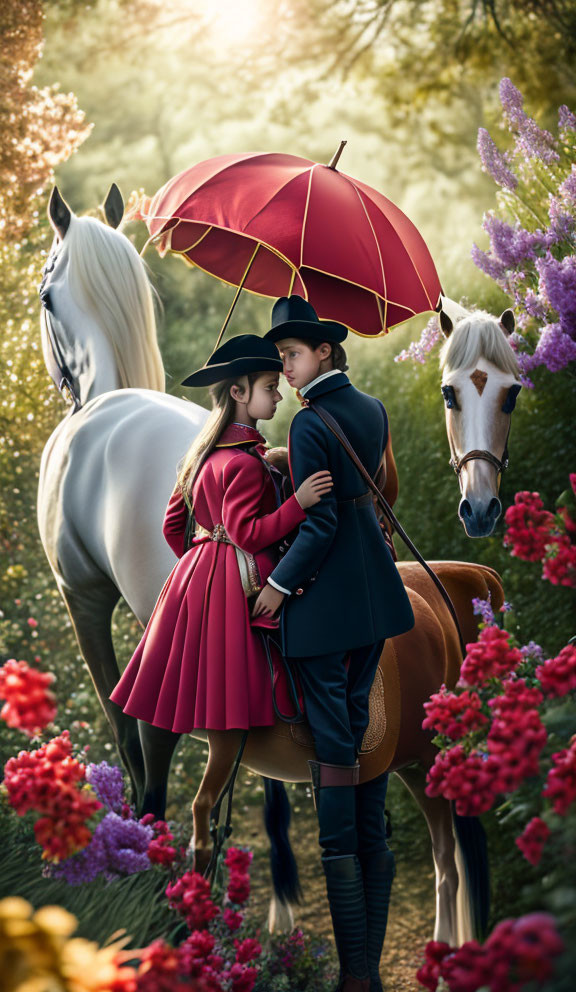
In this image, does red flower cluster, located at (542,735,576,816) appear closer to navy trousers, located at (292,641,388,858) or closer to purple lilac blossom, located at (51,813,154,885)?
navy trousers, located at (292,641,388,858)

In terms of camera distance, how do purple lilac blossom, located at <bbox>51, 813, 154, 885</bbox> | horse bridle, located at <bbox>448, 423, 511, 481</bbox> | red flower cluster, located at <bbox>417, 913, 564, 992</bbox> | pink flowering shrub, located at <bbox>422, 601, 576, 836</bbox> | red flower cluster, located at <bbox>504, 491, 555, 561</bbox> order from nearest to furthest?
1. red flower cluster, located at <bbox>417, 913, 564, 992</bbox>
2. pink flowering shrub, located at <bbox>422, 601, 576, 836</bbox>
3. red flower cluster, located at <bbox>504, 491, 555, 561</bbox>
4. horse bridle, located at <bbox>448, 423, 511, 481</bbox>
5. purple lilac blossom, located at <bbox>51, 813, 154, 885</bbox>

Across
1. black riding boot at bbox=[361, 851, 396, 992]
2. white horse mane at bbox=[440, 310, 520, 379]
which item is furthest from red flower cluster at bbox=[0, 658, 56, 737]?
white horse mane at bbox=[440, 310, 520, 379]

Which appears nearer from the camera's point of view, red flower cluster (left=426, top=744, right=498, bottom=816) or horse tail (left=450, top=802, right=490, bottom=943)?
red flower cluster (left=426, top=744, right=498, bottom=816)

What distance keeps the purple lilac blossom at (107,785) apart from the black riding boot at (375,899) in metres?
1.43

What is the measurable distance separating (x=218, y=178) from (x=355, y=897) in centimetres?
246

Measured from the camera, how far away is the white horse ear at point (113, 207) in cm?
421

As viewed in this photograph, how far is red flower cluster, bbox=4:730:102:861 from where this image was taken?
2227mm

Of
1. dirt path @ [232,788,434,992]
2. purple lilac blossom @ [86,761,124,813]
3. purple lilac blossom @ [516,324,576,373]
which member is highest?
purple lilac blossom @ [516,324,576,373]

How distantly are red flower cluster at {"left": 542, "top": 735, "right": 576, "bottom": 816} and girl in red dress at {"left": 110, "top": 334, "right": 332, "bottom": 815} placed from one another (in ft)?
3.24

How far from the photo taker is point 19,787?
89.7 inches

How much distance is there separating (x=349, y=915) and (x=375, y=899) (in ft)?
0.68

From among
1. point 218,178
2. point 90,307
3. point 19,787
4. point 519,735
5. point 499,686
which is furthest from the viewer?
point 90,307

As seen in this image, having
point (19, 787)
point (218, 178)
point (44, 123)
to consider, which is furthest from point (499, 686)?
point (44, 123)

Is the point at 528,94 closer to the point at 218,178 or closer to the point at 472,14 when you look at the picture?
the point at 472,14
